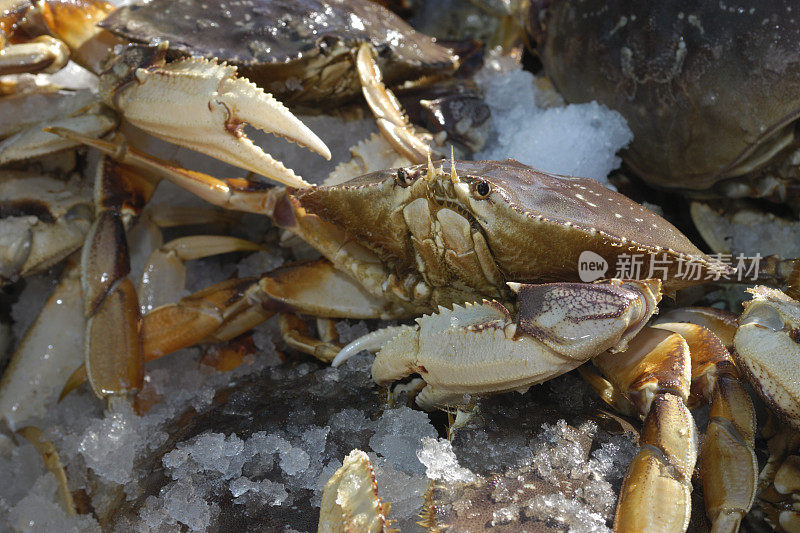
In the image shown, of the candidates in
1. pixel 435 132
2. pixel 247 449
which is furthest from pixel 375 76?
pixel 247 449

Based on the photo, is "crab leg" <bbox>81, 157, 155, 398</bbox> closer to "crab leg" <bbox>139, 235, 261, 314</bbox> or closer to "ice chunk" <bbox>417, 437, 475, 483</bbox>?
"crab leg" <bbox>139, 235, 261, 314</bbox>

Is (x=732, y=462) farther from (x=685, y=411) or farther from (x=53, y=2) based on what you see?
(x=53, y=2)

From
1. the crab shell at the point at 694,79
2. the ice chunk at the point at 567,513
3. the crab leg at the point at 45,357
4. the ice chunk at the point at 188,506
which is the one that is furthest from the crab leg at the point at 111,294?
the crab shell at the point at 694,79

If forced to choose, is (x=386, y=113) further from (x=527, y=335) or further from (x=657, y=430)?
(x=657, y=430)

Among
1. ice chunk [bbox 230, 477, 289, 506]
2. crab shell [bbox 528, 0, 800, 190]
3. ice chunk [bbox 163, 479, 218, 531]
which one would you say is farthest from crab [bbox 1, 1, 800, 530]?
crab shell [bbox 528, 0, 800, 190]

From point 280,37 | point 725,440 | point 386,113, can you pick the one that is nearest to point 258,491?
point 725,440

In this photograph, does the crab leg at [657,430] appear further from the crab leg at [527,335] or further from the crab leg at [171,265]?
the crab leg at [171,265]
